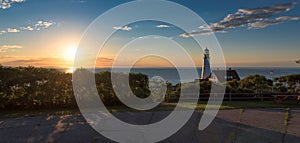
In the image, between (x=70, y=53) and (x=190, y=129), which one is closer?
(x=190, y=129)

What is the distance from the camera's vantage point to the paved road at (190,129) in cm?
404

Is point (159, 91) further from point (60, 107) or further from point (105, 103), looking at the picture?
point (60, 107)

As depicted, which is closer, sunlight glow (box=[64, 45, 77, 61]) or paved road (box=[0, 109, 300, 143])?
paved road (box=[0, 109, 300, 143])

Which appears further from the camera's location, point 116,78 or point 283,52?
point 283,52

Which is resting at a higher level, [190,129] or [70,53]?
[70,53]

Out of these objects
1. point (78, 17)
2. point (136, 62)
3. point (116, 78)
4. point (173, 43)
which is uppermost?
point (78, 17)

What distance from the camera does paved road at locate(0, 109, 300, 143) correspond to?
4043 mm

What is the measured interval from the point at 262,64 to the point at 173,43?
34.8 ft

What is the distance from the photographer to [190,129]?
15.2 ft

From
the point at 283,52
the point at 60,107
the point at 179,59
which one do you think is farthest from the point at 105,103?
the point at 283,52

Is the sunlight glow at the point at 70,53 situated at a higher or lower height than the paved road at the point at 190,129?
higher

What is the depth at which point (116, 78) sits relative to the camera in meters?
8.29

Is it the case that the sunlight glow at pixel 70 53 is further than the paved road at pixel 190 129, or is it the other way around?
the sunlight glow at pixel 70 53

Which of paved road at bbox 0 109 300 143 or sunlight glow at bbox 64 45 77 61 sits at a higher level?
sunlight glow at bbox 64 45 77 61
